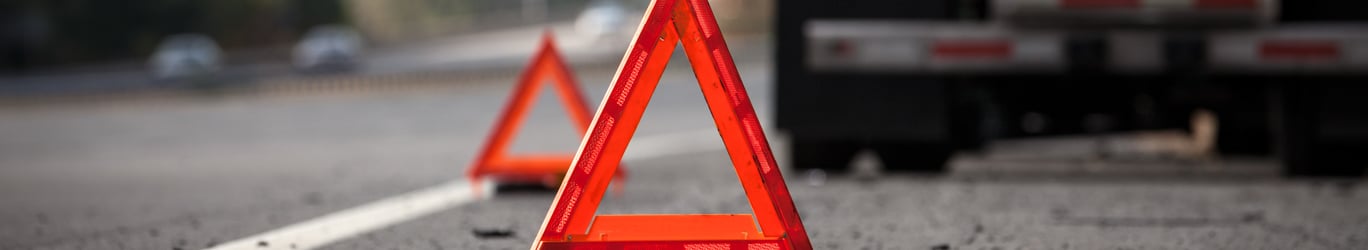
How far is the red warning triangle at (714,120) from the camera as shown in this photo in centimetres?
480

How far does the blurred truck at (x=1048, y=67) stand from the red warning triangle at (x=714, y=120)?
3.37 metres

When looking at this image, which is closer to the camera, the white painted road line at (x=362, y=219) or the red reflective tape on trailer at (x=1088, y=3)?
the white painted road line at (x=362, y=219)

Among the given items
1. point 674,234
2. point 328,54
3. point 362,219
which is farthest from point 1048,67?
point 328,54

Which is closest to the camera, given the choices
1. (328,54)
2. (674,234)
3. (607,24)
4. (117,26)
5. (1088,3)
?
(674,234)

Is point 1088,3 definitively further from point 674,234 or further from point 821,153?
point 674,234

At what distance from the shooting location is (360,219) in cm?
704

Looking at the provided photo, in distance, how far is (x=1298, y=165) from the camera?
8.55 meters

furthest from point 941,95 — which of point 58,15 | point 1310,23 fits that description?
point 58,15

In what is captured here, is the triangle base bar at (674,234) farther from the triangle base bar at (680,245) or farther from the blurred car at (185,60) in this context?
the blurred car at (185,60)

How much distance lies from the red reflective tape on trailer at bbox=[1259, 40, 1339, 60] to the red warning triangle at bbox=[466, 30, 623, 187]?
112 inches

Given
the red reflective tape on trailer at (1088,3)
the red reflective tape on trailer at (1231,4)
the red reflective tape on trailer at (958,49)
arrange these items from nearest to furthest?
the red reflective tape on trailer at (1231,4), the red reflective tape on trailer at (1088,3), the red reflective tape on trailer at (958,49)

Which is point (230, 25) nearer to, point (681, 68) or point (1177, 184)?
point (681, 68)

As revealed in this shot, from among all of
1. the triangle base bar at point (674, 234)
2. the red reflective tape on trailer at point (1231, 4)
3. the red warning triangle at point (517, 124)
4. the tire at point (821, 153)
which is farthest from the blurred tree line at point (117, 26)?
the triangle base bar at point (674, 234)

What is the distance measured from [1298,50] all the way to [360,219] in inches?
148
